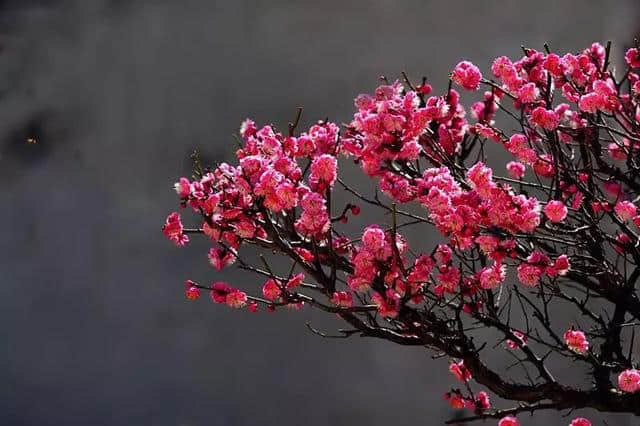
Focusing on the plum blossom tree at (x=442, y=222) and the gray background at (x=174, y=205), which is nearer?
the plum blossom tree at (x=442, y=222)

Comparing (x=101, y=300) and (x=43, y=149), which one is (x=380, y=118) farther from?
(x=43, y=149)

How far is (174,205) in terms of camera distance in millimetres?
3402

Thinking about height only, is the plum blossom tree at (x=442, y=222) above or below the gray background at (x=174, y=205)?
below

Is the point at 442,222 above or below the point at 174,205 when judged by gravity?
below

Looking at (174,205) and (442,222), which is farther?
(174,205)

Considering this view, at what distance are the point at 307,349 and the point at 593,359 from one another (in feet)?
5.35

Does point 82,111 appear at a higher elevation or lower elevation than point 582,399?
higher

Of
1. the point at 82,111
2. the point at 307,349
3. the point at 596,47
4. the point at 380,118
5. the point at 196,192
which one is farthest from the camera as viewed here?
the point at 82,111

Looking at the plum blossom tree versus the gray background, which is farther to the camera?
the gray background

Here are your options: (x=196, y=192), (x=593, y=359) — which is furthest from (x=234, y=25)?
(x=593, y=359)

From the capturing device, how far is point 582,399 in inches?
70.7

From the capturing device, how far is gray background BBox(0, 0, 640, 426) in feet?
10.6

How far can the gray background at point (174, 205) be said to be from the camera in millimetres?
3244

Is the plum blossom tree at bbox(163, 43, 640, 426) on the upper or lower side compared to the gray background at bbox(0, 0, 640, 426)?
lower
